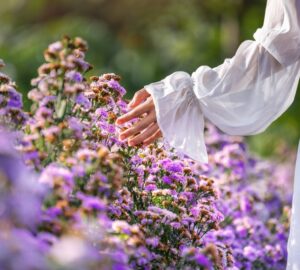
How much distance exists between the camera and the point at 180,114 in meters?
2.63

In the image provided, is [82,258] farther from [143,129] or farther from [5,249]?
[143,129]

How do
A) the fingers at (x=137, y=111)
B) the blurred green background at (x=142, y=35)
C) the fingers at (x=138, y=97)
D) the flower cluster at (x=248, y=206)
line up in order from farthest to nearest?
the blurred green background at (x=142, y=35) → the flower cluster at (x=248, y=206) → the fingers at (x=138, y=97) → the fingers at (x=137, y=111)

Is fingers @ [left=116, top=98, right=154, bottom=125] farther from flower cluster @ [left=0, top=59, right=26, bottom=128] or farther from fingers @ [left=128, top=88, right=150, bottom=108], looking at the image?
flower cluster @ [left=0, top=59, right=26, bottom=128]

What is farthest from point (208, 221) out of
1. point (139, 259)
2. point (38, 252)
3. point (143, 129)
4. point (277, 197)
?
point (277, 197)

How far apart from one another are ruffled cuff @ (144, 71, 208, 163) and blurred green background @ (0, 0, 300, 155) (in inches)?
194

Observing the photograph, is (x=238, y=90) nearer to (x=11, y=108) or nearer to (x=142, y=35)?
(x=11, y=108)

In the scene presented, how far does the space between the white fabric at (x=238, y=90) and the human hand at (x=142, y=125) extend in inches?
2.3

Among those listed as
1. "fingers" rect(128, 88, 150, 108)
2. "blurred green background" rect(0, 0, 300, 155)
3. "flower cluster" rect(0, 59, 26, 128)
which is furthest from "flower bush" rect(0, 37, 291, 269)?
"blurred green background" rect(0, 0, 300, 155)

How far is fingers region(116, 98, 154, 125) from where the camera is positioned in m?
2.54

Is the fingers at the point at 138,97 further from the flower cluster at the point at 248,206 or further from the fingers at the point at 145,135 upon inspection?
the flower cluster at the point at 248,206

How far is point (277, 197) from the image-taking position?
482cm

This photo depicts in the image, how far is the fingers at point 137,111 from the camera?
Answer: 254 centimetres

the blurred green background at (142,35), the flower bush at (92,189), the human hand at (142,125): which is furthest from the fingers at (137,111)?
the blurred green background at (142,35)

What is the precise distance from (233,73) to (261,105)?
6.1 inches
